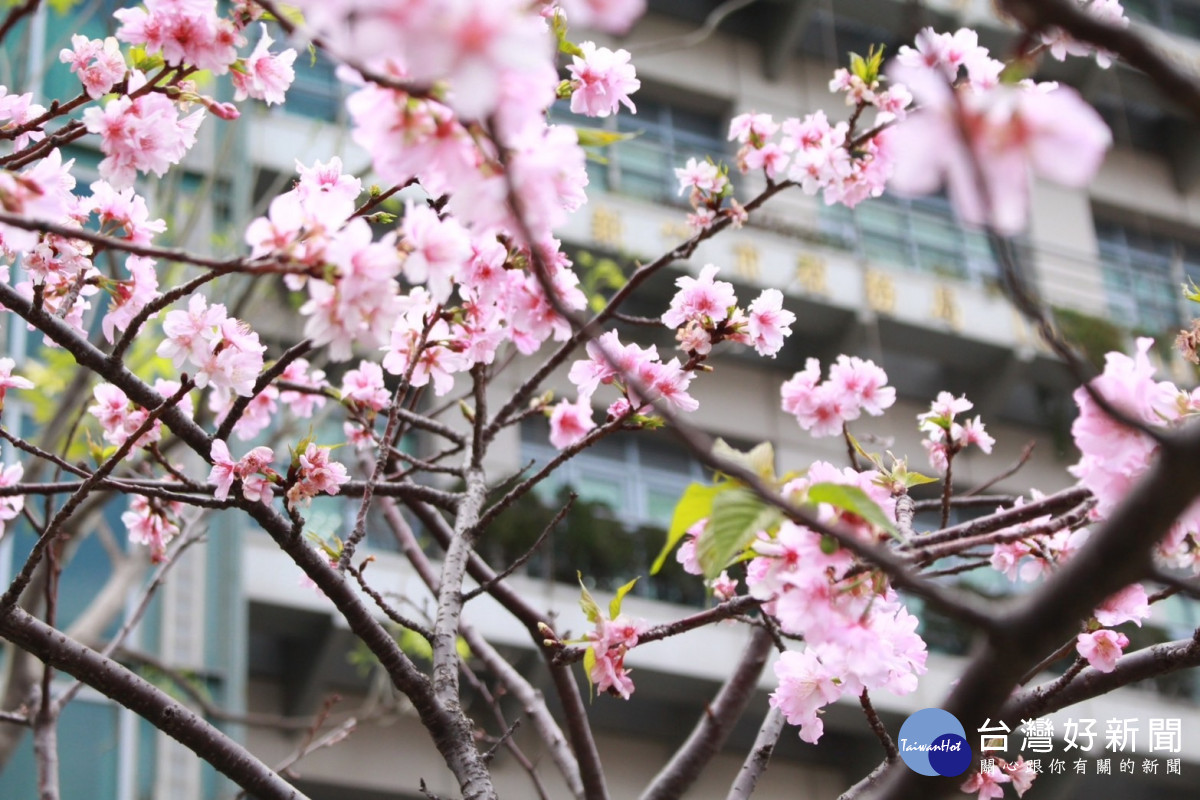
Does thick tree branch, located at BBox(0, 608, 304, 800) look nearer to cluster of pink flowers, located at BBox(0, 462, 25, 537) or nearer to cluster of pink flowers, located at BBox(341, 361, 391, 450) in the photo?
cluster of pink flowers, located at BBox(0, 462, 25, 537)

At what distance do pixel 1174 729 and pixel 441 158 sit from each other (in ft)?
24.8

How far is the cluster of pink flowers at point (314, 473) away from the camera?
1775 mm

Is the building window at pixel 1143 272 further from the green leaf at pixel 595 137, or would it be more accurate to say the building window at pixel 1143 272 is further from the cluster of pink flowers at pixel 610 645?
the green leaf at pixel 595 137

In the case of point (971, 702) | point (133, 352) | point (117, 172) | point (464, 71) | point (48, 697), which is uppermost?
point (133, 352)

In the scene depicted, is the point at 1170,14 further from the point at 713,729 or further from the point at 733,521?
the point at 733,521

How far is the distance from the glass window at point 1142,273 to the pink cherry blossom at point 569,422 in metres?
7.77

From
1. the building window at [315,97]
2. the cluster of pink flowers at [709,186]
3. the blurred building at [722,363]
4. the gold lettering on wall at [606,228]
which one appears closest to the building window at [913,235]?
the blurred building at [722,363]

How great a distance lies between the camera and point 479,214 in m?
1.09

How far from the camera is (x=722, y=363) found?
8.27 m

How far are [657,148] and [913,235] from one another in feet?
7.22

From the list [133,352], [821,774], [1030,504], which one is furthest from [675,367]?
[821,774]

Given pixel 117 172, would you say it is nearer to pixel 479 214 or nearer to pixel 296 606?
pixel 479 214

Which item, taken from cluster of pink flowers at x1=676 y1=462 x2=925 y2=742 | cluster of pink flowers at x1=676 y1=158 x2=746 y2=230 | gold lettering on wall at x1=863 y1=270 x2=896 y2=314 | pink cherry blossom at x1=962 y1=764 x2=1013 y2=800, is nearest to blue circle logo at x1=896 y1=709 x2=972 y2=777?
cluster of pink flowers at x1=676 y1=462 x2=925 y2=742

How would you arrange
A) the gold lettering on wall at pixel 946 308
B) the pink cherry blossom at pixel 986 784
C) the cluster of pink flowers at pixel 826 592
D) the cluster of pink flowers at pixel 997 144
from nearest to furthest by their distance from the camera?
1. the cluster of pink flowers at pixel 997 144
2. the cluster of pink flowers at pixel 826 592
3. the pink cherry blossom at pixel 986 784
4. the gold lettering on wall at pixel 946 308
